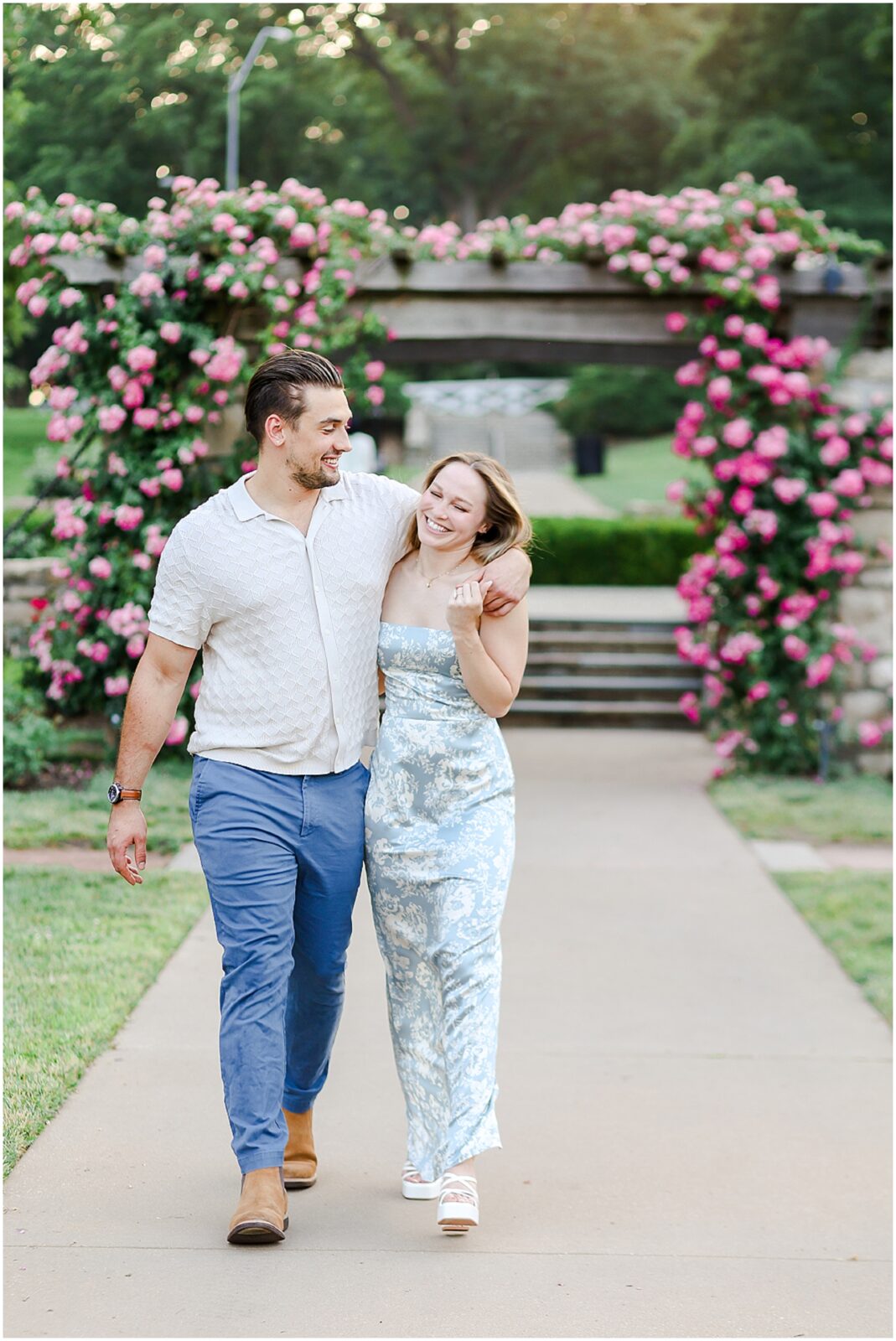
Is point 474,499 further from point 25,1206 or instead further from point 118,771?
point 25,1206

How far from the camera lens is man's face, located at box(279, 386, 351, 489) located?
320 cm

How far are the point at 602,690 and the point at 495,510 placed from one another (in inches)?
343

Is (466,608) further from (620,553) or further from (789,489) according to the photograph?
(620,553)

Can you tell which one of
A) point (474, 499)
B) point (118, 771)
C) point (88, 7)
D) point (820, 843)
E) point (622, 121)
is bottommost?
point (820, 843)

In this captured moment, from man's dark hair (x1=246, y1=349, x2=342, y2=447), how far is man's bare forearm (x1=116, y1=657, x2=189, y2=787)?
1.75 feet

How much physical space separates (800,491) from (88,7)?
21.9 feet

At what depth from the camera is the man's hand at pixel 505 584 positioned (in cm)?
328

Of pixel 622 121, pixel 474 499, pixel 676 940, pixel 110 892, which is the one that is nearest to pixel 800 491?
pixel 676 940

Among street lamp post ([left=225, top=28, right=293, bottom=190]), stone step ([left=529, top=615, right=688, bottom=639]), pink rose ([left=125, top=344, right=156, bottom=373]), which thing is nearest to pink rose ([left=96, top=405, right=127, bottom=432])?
pink rose ([left=125, top=344, right=156, bottom=373])

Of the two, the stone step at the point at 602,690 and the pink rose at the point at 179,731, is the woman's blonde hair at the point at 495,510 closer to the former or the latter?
the pink rose at the point at 179,731

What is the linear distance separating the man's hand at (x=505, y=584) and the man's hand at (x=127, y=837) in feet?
2.77

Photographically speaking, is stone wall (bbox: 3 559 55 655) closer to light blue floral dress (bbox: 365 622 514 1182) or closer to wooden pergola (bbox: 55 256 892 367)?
wooden pergola (bbox: 55 256 892 367)

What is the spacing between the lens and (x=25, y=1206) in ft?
11.0

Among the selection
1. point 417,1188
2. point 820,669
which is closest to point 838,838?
point 820,669
